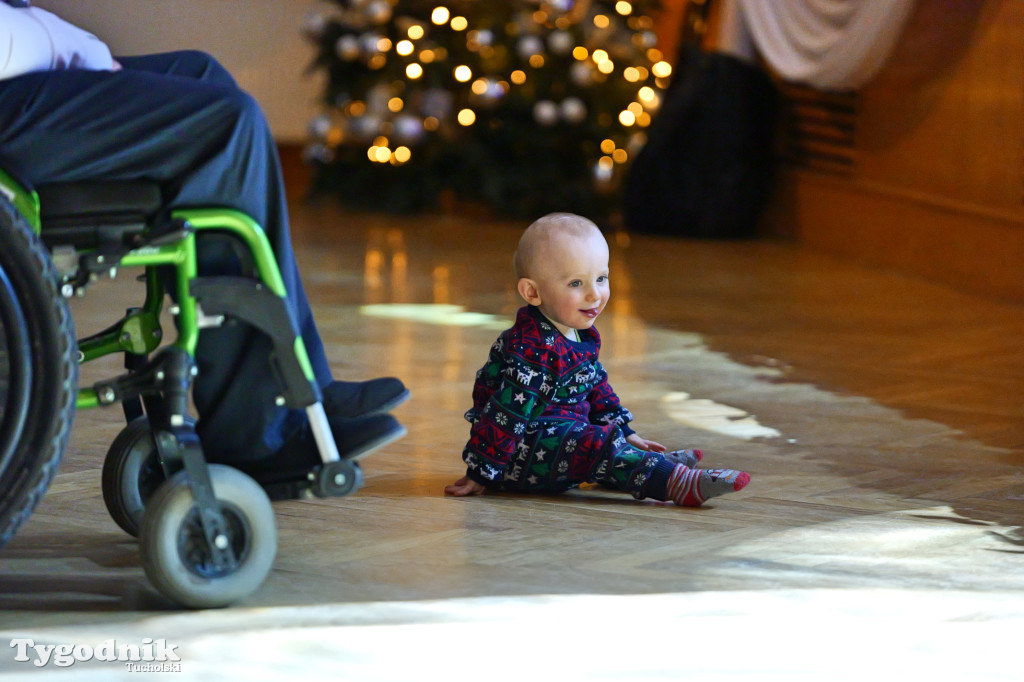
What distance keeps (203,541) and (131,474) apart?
250 mm

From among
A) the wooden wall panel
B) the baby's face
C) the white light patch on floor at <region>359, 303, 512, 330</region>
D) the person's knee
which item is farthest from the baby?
the wooden wall panel

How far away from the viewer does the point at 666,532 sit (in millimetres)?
1645

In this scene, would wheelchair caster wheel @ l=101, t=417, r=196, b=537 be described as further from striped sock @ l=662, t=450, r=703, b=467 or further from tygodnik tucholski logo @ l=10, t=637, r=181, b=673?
Answer: striped sock @ l=662, t=450, r=703, b=467

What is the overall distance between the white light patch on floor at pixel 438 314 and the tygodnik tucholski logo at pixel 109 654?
1923mm

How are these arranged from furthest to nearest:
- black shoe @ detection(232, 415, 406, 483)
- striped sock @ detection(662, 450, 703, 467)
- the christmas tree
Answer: the christmas tree → striped sock @ detection(662, 450, 703, 467) → black shoe @ detection(232, 415, 406, 483)

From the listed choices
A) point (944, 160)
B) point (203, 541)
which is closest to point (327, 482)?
point (203, 541)

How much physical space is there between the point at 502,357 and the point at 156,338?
497 mm

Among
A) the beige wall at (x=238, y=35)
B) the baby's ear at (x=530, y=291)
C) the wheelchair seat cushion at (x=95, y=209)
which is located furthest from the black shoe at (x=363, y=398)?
the beige wall at (x=238, y=35)

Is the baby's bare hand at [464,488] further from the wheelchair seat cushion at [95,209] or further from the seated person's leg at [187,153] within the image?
the wheelchair seat cushion at [95,209]

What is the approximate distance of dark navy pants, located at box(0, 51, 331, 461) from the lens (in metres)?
1.32

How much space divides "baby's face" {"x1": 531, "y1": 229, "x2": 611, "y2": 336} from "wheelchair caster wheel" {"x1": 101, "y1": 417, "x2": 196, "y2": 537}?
0.55 m

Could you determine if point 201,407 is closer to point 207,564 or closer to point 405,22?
point 207,564

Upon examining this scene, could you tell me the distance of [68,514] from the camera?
1.70 meters

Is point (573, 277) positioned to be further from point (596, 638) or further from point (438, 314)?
point (438, 314)
